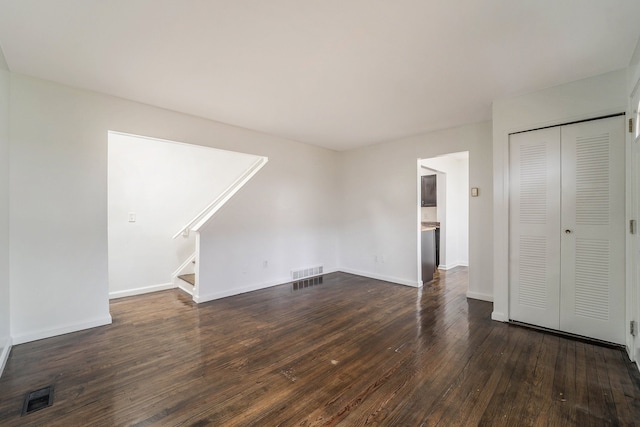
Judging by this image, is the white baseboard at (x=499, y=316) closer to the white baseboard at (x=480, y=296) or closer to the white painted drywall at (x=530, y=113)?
the white painted drywall at (x=530, y=113)

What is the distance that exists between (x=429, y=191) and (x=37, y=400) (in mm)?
6558

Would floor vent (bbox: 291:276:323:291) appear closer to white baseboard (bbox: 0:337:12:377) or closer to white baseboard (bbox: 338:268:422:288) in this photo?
white baseboard (bbox: 338:268:422:288)

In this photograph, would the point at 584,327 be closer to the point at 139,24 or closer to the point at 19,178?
the point at 139,24

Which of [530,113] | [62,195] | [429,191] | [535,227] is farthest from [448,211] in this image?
[62,195]

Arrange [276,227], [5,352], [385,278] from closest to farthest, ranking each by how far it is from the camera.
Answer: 1. [5,352]
2. [276,227]
3. [385,278]

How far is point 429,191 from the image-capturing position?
20.6 feet

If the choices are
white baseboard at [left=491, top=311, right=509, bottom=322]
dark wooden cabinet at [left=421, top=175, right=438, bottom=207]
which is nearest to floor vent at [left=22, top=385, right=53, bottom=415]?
white baseboard at [left=491, top=311, right=509, bottom=322]

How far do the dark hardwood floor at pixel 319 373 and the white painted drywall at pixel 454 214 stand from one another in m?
2.96

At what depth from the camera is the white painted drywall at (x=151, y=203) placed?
412 centimetres

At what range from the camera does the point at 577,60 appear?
2.34m

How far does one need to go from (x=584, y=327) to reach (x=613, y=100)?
86.1 inches

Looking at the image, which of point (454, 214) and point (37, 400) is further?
point (454, 214)

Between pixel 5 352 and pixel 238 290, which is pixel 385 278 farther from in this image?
pixel 5 352

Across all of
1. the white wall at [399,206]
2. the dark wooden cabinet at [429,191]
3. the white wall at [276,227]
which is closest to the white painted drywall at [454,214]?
the dark wooden cabinet at [429,191]
